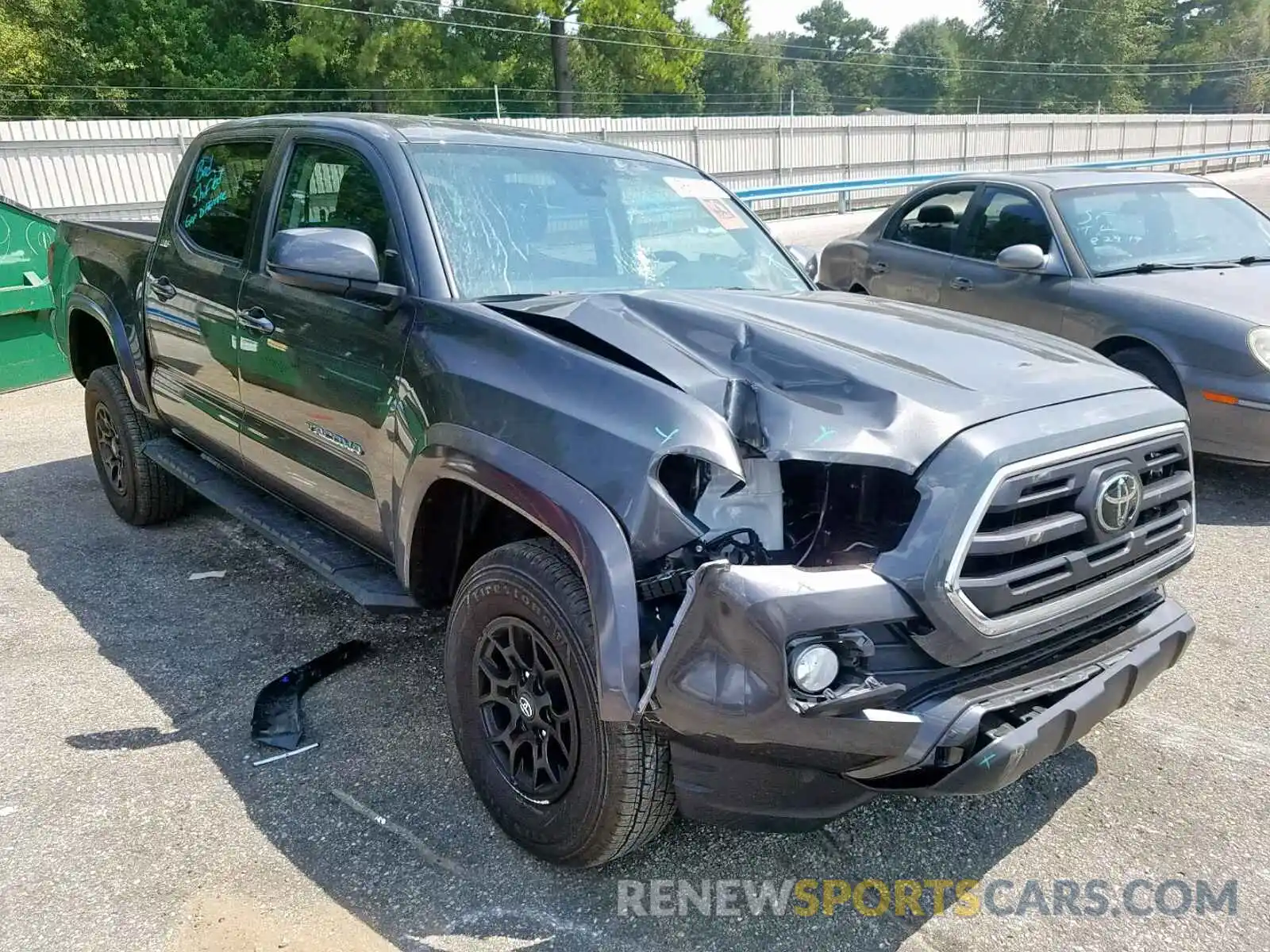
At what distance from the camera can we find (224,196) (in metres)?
4.31

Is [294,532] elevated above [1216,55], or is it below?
below

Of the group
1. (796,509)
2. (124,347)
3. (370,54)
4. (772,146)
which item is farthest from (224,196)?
(370,54)

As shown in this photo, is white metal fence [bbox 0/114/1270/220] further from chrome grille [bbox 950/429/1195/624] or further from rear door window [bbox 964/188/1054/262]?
chrome grille [bbox 950/429/1195/624]

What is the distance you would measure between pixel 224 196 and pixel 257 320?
3.04ft

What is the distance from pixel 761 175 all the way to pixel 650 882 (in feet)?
79.1

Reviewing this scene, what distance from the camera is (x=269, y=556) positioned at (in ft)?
16.2

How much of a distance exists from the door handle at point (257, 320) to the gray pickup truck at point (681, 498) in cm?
1

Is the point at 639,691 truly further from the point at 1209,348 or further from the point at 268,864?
the point at 1209,348

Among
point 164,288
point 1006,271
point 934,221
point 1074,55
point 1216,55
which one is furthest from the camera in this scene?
point 1216,55

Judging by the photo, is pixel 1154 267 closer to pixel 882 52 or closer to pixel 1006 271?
pixel 1006 271

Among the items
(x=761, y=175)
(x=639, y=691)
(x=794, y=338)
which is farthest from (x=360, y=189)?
(x=761, y=175)

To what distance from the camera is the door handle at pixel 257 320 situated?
3.66 metres

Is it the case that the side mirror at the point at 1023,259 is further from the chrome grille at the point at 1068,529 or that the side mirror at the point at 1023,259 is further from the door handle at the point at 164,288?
the door handle at the point at 164,288

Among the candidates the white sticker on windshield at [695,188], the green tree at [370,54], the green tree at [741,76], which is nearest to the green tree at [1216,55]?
the green tree at [741,76]
